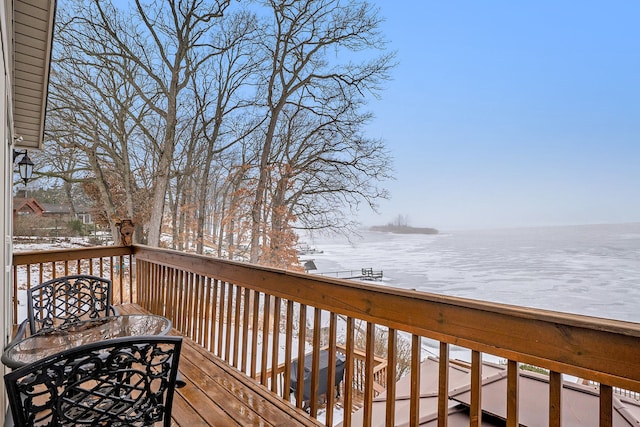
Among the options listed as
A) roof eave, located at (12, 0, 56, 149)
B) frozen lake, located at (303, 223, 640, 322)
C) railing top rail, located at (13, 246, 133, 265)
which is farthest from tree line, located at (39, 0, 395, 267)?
roof eave, located at (12, 0, 56, 149)

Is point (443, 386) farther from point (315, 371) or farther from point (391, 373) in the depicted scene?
point (315, 371)

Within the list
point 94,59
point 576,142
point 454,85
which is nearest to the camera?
point 576,142

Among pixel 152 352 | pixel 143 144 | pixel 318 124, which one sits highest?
pixel 318 124

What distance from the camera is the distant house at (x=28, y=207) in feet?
23.7

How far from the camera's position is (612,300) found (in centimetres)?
295

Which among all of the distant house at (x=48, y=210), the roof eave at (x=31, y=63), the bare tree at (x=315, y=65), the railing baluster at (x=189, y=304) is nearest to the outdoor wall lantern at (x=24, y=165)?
the roof eave at (x=31, y=63)

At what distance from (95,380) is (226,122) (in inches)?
380

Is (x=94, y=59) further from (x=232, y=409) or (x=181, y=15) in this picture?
(x=232, y=409)

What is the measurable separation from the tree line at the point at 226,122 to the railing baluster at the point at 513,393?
801 cm

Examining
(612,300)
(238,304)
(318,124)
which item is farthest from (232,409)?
(318,124)

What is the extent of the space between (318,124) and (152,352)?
9.12 meters

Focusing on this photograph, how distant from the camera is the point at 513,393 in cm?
133

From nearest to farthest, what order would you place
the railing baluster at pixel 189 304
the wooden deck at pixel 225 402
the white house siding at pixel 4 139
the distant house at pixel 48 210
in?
1. the white house siding at pixel 4 139
2. the wooden deck at pixel 225 402
3. the railing baluster at pixel 189 304
4. the distant house at pixel 48 210

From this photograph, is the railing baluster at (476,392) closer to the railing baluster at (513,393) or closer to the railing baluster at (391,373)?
the railing baluster at (513,393)
